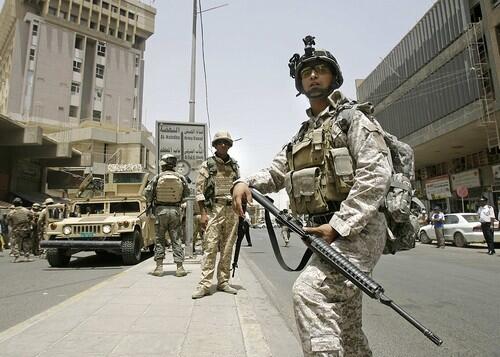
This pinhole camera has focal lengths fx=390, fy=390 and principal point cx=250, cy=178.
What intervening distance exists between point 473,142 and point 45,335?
24.2m

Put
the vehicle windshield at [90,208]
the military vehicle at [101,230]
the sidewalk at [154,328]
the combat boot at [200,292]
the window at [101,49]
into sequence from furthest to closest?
the window at [101,49] → the vehicle windshield at [90,208] → the military vehicle at [101,230] → the combat boot at [200,292] → the sidewalk at [154,328]

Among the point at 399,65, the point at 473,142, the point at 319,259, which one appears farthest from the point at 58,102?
the point at 319,259

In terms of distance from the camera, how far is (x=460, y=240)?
15.5 m

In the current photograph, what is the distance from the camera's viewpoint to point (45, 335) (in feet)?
10.2

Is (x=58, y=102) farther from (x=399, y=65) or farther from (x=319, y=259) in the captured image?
(x=319, y=259)

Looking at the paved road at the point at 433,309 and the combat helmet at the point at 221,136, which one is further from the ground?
the combat helmet at the point at 221,136

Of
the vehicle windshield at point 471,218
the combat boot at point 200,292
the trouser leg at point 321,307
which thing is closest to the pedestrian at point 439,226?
the vehicle windshield at point 471,218

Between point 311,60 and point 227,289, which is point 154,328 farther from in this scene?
point 311,60

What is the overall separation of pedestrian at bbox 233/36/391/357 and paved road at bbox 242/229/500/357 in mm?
1714

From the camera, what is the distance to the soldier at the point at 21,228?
11.6 metres

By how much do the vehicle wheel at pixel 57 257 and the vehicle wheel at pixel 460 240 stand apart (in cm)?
1400

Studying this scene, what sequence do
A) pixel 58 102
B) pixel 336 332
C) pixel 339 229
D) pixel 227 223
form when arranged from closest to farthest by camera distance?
pixel 336 332 < pixel 339 229 < pixel 227 223 < pixel 58 102

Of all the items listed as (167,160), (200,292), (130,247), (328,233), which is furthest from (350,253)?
(130,247)

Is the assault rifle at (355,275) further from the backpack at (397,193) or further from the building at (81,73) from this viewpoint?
the building at (81,73)
